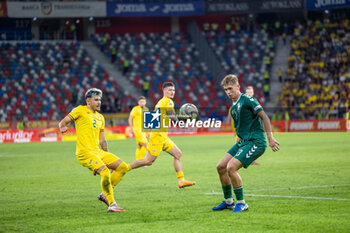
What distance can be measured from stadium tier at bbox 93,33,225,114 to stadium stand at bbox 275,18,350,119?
599cm

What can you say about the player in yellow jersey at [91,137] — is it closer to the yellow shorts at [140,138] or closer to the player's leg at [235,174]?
the player's leg at [235,174]

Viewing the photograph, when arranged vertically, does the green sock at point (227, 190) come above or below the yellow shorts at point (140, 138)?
above

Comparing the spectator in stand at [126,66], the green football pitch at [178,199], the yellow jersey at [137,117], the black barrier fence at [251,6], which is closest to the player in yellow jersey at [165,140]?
the green football pitch at [178,199]

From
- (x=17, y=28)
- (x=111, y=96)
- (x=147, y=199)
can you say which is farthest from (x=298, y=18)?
(x=147, y=199)

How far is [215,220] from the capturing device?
903 centimetres

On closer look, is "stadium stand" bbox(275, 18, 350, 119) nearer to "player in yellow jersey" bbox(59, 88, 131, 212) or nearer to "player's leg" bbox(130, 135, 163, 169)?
"player's leg" bbox(130, 135, 163, 169)

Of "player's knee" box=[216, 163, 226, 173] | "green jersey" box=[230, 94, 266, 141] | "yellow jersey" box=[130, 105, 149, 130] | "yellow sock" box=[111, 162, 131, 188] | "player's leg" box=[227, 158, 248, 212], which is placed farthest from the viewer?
"yellow jersey" box=[130, 105, 149, 130]

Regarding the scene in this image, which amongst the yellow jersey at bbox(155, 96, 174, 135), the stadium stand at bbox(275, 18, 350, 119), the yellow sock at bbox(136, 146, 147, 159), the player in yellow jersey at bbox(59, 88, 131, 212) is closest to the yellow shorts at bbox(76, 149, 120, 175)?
the player in yellow jersey at bbox(59, 88, 131, 212)

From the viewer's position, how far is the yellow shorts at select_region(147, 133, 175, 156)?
14.2m

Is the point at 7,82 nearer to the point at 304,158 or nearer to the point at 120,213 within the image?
the point at 304,158

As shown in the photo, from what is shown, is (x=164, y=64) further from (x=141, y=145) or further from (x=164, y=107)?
(x=164, y=107)

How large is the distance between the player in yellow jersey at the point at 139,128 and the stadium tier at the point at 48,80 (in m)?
17.0

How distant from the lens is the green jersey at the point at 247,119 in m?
9.62

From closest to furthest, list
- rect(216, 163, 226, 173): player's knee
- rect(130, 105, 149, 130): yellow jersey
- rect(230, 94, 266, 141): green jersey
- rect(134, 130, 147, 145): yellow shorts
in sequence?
rect(230, 94, 266, 141): green jersey → rect(216, 163, 226, 173): player's knee → rect(134, 130, 147, 145): yellow shorts → rect(130, 105, 149, 130): yellow jersey
